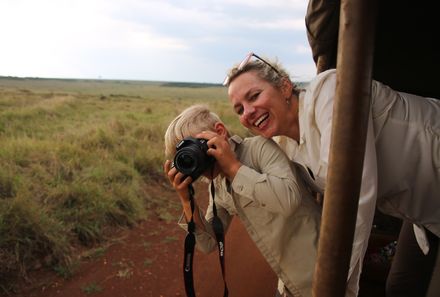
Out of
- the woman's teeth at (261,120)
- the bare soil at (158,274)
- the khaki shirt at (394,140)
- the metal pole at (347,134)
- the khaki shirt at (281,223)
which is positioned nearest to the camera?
the metal pole at (347,134)

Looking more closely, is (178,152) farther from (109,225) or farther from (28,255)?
(109,225)

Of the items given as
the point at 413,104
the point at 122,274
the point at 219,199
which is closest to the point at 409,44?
the point at 413,104

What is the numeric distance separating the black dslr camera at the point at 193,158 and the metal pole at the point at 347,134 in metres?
0.58

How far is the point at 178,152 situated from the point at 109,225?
138 inches

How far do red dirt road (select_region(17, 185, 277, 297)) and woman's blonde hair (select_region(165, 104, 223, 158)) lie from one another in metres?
1.92

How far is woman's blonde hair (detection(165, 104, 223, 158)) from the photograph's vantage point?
1732 millimetres

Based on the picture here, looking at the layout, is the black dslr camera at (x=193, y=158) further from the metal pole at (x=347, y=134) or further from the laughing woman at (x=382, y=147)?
the metal pole at (x=347, y=134)

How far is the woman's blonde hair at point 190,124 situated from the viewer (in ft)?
5.68

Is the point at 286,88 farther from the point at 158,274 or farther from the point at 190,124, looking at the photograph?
the point at 158,274

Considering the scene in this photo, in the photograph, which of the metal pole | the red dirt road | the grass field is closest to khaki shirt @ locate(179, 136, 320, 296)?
the metal pole

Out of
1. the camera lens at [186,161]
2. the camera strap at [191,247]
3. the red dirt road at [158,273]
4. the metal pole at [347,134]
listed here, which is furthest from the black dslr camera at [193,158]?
Answer: the red dirt road at [158,273]

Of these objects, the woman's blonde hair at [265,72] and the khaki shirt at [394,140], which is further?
the woman's blonde hair at [265,72]

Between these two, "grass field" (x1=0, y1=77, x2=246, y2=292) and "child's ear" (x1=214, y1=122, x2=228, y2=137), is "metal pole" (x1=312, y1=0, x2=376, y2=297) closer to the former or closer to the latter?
"child's ear" (x1=214, y1=122, x2=228, y2=137)

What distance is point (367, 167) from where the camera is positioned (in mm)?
1201
